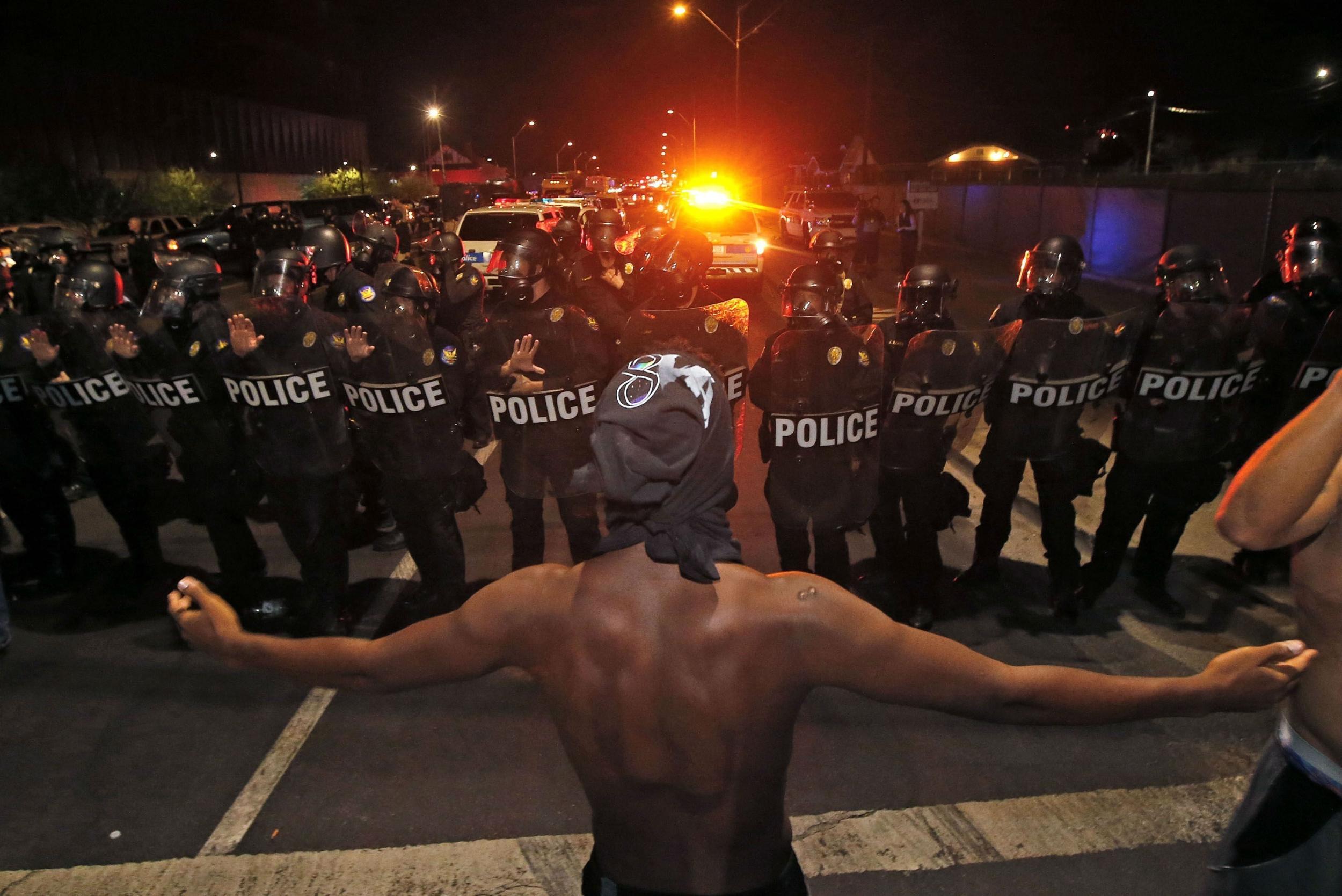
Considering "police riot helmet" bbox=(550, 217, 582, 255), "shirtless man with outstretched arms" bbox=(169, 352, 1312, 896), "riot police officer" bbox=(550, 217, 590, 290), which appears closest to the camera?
"shirtless man with outstretched arms" bbox=(169, 352, 1312, 896)

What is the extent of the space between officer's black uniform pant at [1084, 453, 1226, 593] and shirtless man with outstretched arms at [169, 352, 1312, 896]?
3.51m

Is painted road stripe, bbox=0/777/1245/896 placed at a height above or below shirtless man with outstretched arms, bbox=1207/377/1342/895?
below

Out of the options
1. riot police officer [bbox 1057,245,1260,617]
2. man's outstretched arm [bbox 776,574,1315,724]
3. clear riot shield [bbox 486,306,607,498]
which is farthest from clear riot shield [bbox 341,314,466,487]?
riot police officer [bbox 1057,245,1260,617]

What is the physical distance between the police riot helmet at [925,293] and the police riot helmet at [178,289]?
384 cm

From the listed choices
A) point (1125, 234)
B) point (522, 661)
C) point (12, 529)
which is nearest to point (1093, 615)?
point (522, 661)

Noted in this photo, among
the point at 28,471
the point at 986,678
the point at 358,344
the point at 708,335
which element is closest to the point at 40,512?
the point at 28,471

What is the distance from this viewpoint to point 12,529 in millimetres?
7359

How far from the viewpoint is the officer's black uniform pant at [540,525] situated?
4.95m

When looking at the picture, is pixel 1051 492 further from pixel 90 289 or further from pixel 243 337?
pixel 90 289

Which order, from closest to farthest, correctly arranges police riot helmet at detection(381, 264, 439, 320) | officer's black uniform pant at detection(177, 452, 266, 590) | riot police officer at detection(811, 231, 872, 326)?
officer's black uniform pant at detection(177, 452, 266, 590)
police riot helmet at detection(381, 264, 439, 320)
riot police officer at detection(811, 231, 872, 326)

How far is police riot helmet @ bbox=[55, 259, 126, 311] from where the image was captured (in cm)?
541

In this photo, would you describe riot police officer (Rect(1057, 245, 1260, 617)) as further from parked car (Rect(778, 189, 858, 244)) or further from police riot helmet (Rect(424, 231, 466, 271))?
parked car (Rect(778, 189, 858, 244))

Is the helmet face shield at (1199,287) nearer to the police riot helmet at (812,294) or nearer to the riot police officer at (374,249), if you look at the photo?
the police riot helmet at (812,294)

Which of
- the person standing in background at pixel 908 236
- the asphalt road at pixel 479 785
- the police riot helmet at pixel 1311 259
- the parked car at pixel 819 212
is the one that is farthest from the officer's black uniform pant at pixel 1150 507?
the parked car at pixel 819 212
